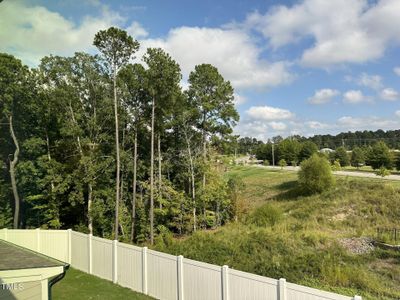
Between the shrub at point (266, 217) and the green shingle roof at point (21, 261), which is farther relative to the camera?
the shrub at point (266, 217)

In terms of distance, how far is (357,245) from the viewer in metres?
14.6

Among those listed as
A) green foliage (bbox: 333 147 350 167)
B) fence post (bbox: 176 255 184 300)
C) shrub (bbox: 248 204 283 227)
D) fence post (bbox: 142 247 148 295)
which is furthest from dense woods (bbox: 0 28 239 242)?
green foliage (bbox: 333 147 350 167)

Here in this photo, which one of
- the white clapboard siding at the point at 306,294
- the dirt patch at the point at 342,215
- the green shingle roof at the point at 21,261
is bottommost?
the dirt patch at the point at 342,215

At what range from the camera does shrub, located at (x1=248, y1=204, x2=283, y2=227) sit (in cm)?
2098

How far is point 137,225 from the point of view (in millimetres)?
20297

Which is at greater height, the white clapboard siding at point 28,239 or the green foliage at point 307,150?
the green foliage at point 307,150

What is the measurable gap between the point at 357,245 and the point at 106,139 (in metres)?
13.2

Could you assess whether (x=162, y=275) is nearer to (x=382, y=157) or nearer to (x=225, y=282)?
Result: (x=225, y=282)

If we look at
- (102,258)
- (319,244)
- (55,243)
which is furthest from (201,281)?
(319,244)

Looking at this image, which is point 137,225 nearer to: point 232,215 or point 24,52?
point 232,215

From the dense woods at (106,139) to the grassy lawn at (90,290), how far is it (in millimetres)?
6525

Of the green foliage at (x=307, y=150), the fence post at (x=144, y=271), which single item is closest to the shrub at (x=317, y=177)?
the green foliage at (x=307, y=150)

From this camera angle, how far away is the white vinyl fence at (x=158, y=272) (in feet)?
20.3

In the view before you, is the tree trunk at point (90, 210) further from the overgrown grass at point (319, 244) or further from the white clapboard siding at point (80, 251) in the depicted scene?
the white clapboard siding at point (80, 251)
